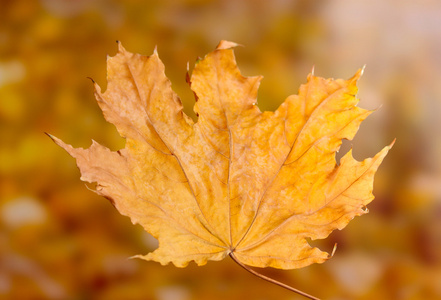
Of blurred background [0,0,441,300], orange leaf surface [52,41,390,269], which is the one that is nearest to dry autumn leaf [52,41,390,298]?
orange leaf surface [52,41,390,269]

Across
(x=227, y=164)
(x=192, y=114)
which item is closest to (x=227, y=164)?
(x=227, y=164)

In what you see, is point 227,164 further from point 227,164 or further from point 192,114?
point 192,114

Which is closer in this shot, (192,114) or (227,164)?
(227,164)

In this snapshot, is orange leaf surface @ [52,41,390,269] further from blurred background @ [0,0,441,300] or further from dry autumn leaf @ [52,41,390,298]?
blurred background @ [0,0,441,300]

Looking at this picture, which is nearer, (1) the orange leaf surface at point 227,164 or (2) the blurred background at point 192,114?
(1) the orange leaf surface at point 227,164

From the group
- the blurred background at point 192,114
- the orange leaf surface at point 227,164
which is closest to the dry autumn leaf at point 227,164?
the orange leaf surface at point 227,164

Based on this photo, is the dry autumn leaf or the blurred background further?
the blurred background

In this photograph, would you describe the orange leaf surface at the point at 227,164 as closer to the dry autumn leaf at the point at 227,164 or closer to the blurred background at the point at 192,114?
the dry autumn leaf at the point at 227,164
